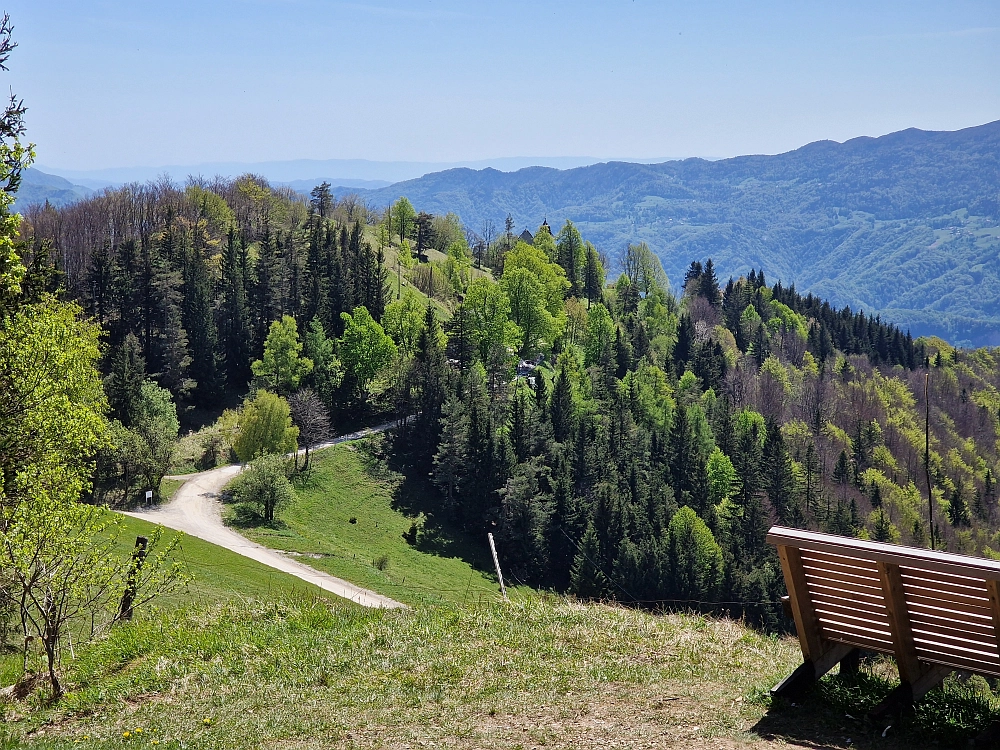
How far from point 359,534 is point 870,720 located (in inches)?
2290

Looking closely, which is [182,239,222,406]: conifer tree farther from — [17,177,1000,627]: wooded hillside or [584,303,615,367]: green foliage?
[584,303,615,367]: green foliage

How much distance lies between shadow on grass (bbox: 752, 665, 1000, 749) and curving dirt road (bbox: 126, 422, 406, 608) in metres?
28.9

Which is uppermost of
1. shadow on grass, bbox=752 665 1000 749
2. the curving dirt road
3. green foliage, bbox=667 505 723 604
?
shadow on grass, bbox=752 665 1000 749

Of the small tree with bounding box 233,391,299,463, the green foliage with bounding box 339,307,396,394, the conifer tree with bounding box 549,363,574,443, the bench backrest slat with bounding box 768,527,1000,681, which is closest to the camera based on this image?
the bench backrest slat with bounding box 768,527,1000,681

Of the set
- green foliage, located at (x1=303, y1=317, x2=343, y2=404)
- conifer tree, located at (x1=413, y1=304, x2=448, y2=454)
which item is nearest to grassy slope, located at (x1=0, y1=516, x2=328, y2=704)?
green foliage, located at (x1=303, y1=317, x2=343, y2=404)

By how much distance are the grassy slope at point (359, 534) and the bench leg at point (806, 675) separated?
1478 inches

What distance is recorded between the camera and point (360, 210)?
527 ft

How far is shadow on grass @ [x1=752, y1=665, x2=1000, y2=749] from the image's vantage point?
283 inches

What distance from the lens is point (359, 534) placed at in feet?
208

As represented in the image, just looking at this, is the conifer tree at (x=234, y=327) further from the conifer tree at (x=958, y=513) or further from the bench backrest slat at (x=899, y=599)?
the conifer tree at (x=958, y=513)

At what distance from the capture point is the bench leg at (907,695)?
24.5ft

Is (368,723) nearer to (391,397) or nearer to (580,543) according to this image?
(580,543)

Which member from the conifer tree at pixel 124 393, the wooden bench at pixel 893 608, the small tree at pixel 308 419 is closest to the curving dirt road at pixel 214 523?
the small tree at pixel 308 419

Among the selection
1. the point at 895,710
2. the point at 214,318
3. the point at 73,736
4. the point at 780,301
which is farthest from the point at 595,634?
the point at 780,301
